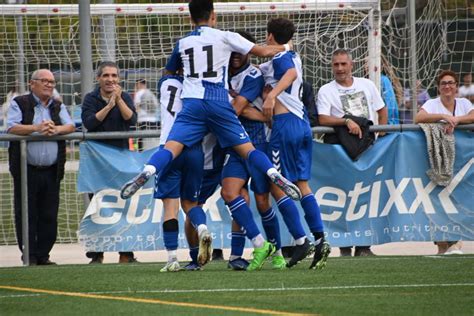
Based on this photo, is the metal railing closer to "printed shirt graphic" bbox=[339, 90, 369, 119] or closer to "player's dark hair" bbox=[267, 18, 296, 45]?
"printed shirt graphic" bbox=[339, 90, 369, 119]

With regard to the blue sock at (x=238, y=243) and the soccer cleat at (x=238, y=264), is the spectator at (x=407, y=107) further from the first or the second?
the soccer cleat at (x=238, y=264)

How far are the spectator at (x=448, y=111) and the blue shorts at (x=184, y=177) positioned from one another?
3.60 metres

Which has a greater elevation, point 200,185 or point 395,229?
point 200,185

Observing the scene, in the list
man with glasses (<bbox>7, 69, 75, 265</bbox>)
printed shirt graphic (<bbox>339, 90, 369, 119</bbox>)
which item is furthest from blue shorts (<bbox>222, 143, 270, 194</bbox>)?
man with glasses (<bbox>7, 69, 75, 265</bbox>)

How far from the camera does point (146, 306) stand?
7824 millimetres

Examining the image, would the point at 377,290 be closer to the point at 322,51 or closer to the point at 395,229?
the point at 395,229

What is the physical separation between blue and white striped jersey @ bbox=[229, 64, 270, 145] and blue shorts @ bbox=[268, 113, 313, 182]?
0.17m

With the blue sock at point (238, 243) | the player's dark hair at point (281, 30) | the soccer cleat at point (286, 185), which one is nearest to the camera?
the soccer cleat at point (286, 185)

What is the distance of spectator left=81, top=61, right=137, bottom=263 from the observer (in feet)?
43.4

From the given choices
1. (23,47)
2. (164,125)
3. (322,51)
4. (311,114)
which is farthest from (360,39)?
(164,125)

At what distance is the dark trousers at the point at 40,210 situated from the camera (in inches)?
514

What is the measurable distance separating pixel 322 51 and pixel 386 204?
3425 mm

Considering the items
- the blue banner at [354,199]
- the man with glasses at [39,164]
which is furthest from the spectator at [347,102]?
the man with glasses at [39,164]

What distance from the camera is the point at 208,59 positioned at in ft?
34.0
